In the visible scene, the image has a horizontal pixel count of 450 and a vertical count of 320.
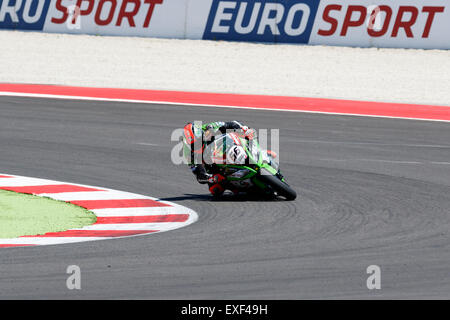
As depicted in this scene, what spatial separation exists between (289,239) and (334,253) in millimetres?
733

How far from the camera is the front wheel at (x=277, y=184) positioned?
10.9 m

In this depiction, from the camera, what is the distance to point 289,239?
28.8 feet

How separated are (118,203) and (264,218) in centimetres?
187

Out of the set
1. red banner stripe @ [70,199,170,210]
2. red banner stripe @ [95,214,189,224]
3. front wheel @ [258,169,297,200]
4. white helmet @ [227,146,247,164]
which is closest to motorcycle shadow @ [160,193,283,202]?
front wheel @ [258,169,297,200]

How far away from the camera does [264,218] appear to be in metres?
9.91

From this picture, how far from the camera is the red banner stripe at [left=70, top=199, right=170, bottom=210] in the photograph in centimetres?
1058

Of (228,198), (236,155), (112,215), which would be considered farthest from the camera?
(228,198)

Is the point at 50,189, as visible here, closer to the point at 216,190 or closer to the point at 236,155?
the point at 216,190

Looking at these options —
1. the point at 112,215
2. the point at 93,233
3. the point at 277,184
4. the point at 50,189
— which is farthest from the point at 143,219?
the point at 50,189

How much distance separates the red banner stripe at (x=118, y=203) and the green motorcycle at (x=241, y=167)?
82cm

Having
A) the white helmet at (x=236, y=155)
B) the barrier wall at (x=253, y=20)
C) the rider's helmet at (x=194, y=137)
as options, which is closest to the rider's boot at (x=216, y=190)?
the white helmet at (x=236, y=155)

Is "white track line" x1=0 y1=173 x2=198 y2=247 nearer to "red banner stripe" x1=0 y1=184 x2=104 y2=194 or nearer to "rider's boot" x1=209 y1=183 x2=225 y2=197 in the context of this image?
"red banner stripe" x1=0 y1=184 x2=104 y2=194

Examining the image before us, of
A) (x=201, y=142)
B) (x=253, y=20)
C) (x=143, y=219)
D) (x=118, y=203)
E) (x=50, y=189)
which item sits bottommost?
(x=143, y=219)
